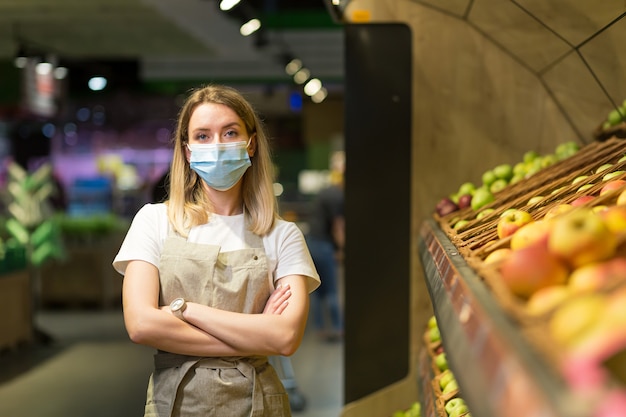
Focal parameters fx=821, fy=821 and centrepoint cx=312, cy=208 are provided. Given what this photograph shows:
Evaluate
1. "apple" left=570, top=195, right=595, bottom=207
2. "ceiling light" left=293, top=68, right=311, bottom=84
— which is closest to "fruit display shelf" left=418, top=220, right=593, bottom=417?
"apple" left=570, top=195, right=595, bottom=207

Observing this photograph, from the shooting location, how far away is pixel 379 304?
502 centimetres

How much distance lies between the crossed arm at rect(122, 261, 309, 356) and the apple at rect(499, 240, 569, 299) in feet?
3.04

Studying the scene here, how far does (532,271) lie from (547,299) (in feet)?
0.45

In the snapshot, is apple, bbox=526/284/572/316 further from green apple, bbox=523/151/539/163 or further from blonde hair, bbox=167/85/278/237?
green apple, bbox=523/151/539/163

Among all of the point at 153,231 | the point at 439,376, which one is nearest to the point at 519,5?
the point at 439,376

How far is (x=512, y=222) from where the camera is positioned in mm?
2445

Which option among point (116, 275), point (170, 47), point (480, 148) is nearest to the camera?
point (480, 148)

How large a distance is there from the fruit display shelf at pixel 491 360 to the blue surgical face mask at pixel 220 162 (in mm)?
830

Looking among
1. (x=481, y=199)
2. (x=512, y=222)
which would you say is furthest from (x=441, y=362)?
(x=512, y=222)

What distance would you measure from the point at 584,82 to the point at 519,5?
0.61 meters

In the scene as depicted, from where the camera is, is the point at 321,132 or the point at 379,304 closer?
the point at 379,304

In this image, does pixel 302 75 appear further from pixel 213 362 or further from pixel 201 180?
pixel 213 362

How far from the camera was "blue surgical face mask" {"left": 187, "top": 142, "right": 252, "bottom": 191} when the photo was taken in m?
2.54

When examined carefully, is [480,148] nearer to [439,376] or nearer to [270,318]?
[439,376]
